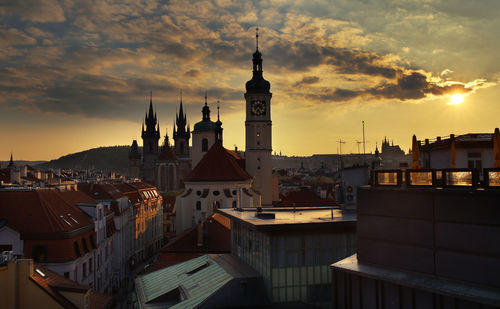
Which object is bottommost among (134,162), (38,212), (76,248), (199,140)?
(76,248)

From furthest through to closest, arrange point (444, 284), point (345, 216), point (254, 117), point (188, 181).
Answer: point (254, 117)
point (188, 181)
point (345, 216)
point (444, 284)

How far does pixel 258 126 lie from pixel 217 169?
11.6 metres

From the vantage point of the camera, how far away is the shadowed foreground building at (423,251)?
1452 cm

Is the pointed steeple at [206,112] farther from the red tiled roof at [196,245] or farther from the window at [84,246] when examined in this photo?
the window at [84,246]

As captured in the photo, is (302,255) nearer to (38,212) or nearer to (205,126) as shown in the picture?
(38,212)

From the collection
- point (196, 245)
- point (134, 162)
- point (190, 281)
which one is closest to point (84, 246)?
point (196, 245)

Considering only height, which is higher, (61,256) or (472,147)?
(472,147)

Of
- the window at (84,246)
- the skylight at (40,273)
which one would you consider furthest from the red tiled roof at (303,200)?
the skylight at (40,273)

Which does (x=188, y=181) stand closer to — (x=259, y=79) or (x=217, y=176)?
(x=217, y=176)

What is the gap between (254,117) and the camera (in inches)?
2832

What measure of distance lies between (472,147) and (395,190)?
7781 mm

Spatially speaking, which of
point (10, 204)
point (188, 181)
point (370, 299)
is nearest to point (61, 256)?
point (10, 204)

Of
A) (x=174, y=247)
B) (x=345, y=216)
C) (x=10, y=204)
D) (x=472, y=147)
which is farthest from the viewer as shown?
(x=174, y=247)

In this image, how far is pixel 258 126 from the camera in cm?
7212
